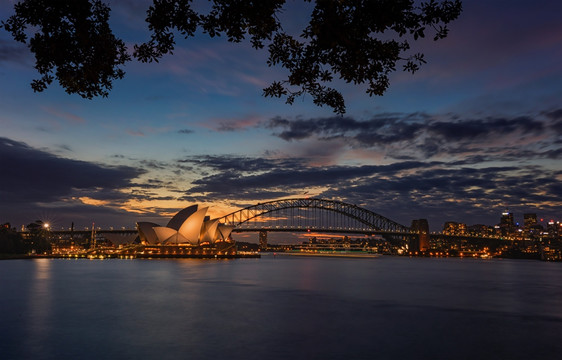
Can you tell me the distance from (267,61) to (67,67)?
3.67 metres

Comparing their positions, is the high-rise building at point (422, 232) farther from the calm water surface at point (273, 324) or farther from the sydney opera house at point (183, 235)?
the calm water surface at point (273, 324)

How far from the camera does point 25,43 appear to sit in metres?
8.30

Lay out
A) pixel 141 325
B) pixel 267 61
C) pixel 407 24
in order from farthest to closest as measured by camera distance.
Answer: pixel 141 325 → pixel 267 61 → pixel 407 24

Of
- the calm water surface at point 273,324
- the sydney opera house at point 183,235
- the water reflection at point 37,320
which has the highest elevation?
the sydney opera house at point 183,235

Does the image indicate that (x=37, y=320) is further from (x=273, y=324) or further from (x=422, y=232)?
(x=422, y=232)

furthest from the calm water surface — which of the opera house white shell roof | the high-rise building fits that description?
the high-rise building

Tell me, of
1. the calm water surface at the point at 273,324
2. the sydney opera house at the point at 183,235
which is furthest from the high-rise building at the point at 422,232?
the calm water surface at the point at 273,324

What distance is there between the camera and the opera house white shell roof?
132875 millimetres

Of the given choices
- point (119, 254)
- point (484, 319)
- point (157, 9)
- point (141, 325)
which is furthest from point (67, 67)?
point (119, 254)

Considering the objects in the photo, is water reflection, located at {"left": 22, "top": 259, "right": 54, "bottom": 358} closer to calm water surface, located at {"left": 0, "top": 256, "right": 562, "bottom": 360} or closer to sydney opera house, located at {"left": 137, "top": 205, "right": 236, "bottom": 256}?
calm water surface, located at {"left": 0, "top": 256, "right": 562, "bottom": 360}

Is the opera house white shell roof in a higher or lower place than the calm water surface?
higher

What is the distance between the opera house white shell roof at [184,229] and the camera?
436ft

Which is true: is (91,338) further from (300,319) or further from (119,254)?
(119,254)

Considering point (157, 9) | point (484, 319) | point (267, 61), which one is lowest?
point (484, 319)
